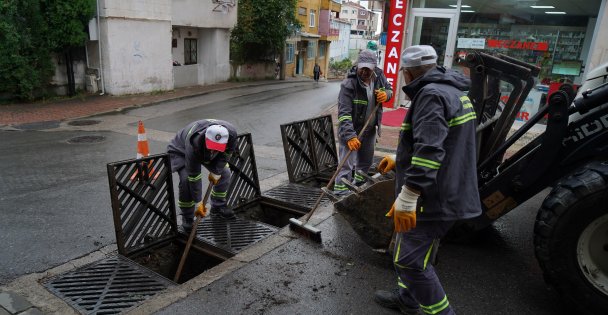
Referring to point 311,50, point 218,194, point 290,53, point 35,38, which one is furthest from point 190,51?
point 311,50

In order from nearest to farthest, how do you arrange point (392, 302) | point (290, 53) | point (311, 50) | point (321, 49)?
point (392, 302) → point (290, 53) → point (311, 50) → point (321, 49)

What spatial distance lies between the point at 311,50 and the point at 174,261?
3592 cm

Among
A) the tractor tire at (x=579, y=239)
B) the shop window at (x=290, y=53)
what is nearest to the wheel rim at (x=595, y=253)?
the tractor tire at (x=579, y=239)

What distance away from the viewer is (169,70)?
17.0 metres

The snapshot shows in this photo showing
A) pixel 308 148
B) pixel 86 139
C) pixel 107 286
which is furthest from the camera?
pixel 86 139

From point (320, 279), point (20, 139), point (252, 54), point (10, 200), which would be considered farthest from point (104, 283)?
point (252, 54)

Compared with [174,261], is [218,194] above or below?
above

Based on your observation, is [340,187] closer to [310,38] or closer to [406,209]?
[406,209]

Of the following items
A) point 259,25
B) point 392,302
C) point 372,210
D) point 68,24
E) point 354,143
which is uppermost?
point 259,25

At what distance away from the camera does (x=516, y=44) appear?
1049 centimetres

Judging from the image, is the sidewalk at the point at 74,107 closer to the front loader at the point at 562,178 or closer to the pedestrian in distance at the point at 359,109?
the pedestrian in distance at the point at 359,109

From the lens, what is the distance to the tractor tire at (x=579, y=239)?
2975 mm

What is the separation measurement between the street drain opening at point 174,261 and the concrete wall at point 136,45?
11.8 metres

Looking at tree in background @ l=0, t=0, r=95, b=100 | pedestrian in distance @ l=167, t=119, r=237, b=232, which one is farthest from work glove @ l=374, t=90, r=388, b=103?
tree in background @ l=0, t=0, r=95, b=100
